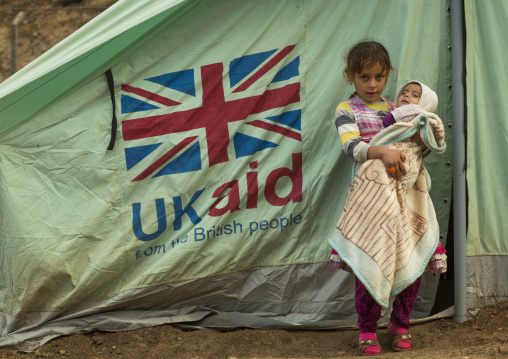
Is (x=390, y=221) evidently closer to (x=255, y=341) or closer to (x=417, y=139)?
(x=417, y=139)

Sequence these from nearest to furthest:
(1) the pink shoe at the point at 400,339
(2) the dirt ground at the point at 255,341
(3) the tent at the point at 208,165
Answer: (1) the pink shoe at the point at 400,339 → (2) the dirt ground at the point at 255,341 → (3) the tent at the point at 208,165

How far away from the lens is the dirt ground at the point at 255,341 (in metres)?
3.32

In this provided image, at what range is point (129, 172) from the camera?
3.55 m

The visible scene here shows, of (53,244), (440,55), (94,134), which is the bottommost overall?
(53,244)

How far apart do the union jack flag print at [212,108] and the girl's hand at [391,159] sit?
26.2 inches

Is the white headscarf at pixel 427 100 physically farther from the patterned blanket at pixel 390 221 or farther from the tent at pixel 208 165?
the tent at pixel 208 165

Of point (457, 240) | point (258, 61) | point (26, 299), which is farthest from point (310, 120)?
point (26, 299)

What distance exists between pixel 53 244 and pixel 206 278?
83 cm

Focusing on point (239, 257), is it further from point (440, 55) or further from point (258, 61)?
point (440, 55)

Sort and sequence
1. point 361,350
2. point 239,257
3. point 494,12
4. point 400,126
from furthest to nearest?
point 239,257 < point 494,12 < point 361,350 < point 400,126

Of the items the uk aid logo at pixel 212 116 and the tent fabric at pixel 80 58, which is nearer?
the tent fabric at pixel 80 58

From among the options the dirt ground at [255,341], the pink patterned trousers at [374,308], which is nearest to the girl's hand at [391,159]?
the pink patterned trousers at [374,308]

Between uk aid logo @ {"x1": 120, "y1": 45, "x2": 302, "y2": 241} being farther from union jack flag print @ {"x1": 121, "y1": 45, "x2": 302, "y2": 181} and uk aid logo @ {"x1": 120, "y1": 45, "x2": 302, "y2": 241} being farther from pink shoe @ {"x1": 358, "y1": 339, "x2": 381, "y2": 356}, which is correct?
pink shoe @ {"x1": 358, "y1": 339, "x2": 381, "y2": 356}

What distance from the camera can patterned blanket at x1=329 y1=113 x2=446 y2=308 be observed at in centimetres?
291
